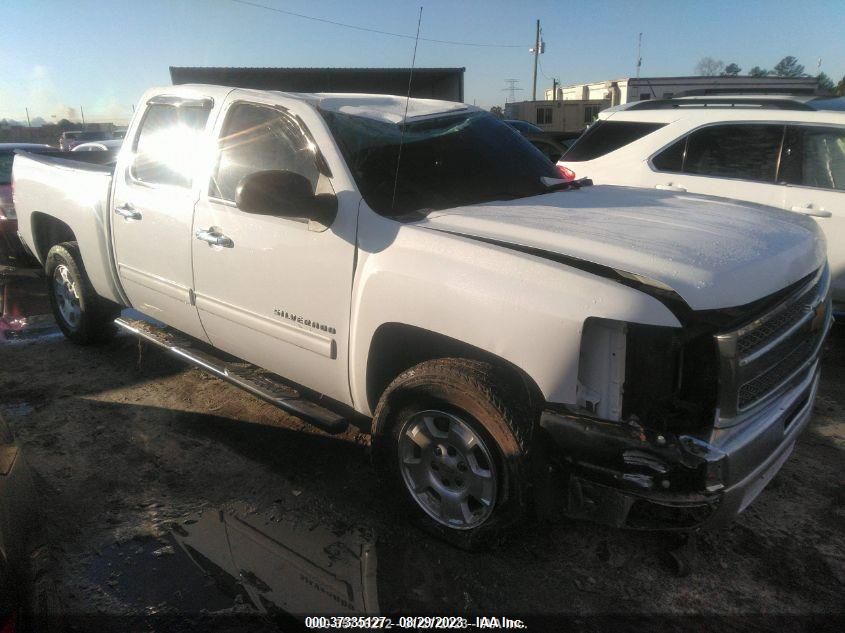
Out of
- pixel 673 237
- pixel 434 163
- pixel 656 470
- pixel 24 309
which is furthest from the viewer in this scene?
pixel 24 309

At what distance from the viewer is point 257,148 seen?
3473 mm

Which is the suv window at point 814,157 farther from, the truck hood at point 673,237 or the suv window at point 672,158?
the truck hood at point 673,237

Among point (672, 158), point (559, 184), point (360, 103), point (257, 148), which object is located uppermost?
point (360, 103)

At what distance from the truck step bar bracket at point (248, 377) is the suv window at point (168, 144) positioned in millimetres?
1033

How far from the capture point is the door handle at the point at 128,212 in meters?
4.12

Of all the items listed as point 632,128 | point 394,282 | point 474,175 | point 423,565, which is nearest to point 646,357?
point 394,282

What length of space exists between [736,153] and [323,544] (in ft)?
15.5

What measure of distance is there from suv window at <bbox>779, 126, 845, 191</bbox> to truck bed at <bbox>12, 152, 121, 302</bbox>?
5.29 meters

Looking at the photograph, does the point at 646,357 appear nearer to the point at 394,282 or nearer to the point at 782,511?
the point at 394,282

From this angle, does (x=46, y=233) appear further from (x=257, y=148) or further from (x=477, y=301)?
(x=477, y=301)

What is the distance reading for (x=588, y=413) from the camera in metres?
2.22

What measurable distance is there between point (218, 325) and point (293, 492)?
3.60 feet

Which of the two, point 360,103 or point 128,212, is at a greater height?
point 360,103

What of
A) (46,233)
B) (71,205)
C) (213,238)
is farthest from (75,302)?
(213,238)
